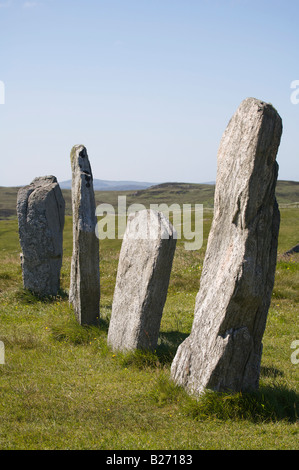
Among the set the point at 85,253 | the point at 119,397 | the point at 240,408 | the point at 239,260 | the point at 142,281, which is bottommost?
the point at 119,397

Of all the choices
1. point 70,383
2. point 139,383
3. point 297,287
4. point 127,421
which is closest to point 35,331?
point 70,383

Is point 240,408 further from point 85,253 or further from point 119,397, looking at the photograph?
point 85,253

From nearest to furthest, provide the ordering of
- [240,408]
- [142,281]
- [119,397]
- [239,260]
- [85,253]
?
[239,260] < [240,408] < [119,397] < [142,281] < [85,253]

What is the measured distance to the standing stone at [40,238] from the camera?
46.8ft

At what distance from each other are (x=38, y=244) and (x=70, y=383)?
6873 millimetres

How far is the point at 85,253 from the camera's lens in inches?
435

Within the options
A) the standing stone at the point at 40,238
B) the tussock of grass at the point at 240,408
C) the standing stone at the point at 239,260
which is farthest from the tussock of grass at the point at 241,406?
the standing stone at the point at 40,238

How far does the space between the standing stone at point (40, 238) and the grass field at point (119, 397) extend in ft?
6.30

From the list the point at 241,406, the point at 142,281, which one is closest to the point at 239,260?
the point at 241,406

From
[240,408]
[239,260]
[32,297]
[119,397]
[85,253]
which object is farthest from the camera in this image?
[32,297]

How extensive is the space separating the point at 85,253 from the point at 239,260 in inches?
204

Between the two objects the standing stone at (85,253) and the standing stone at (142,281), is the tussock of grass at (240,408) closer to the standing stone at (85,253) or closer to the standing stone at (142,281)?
Answer: the standing stone at (142,281)

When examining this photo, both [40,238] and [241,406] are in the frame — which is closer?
[241,406]

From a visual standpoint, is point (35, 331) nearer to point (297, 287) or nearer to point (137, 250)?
point (137, 250)
